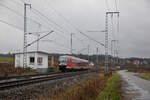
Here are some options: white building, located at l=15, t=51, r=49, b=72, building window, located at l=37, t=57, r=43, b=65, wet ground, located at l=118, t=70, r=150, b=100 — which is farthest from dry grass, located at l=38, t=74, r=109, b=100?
building window, located at l=37, t=57, r=43, b=65

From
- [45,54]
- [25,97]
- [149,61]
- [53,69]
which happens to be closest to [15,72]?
[45,54]

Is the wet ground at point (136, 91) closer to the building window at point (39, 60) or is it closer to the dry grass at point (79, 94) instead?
the dry grass at point (79, 94)

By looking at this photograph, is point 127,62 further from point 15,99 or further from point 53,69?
point 15,99

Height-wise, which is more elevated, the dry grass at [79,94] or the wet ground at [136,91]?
the dry grass at [79,94]

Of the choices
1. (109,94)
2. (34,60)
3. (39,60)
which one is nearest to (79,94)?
(109,94)

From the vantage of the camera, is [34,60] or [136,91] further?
[34,60]

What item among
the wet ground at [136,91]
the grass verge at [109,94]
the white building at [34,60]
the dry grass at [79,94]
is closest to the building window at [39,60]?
the white building at [34,60]

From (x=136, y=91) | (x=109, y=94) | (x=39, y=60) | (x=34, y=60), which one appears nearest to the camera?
(x=109, y=94)

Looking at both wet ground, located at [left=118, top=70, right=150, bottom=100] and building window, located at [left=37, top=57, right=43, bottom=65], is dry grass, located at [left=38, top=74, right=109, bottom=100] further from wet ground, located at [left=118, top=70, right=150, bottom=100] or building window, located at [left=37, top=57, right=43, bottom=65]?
building window, located at [left=37, top=57, right=43, bottom=65]

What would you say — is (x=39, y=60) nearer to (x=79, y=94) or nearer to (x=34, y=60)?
(x=34, y=60)

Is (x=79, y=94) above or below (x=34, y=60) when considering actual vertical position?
below

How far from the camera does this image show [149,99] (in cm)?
1034

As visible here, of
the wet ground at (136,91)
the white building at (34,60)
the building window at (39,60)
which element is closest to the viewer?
the wet ground at (136,91)

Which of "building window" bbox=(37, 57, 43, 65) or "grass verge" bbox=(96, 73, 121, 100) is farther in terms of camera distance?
"building window" bbox=(37, 57, 43, 65)
